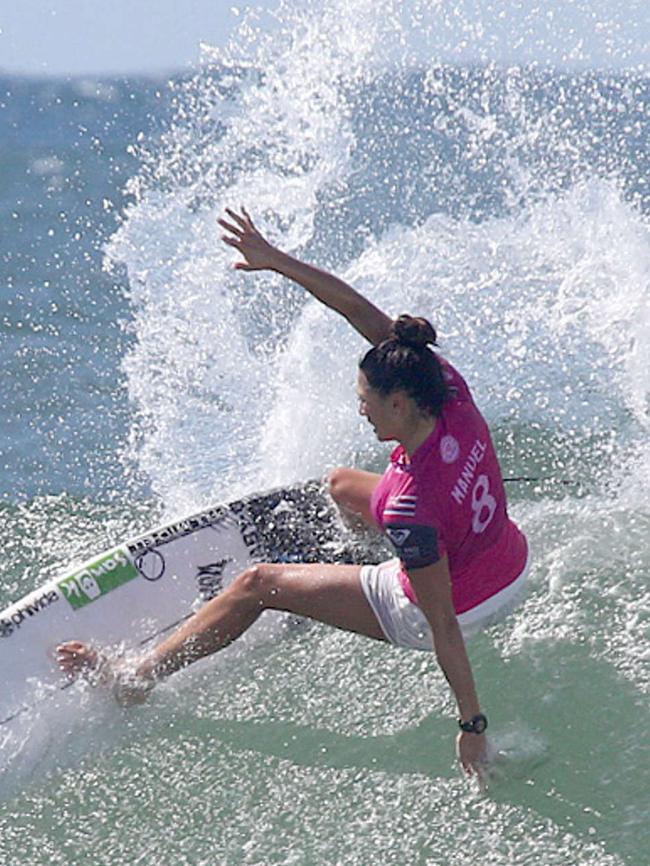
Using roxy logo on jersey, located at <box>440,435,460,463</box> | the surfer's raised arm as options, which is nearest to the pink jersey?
roxy logo on jersey, located at <box>440,435,460,463</box>

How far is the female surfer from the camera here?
14.6 ft

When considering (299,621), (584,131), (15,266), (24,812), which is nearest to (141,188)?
(15,266)

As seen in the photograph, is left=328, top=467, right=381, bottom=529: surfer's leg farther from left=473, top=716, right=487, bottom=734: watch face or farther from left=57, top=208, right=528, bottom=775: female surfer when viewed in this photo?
left=473, top=716, right=487, bottom=734: watch face

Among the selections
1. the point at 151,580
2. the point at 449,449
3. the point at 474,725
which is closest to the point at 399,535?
the point at 449,449

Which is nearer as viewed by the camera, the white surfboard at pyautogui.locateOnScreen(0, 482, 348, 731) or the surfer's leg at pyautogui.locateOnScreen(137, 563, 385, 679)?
the surfer's leg at pyautogui.locateOnScreen(137, 563, 385, 679)

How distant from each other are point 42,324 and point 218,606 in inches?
238

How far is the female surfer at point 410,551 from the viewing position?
4445mm

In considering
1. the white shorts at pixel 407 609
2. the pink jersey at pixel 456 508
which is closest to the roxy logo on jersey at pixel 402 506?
the pink jersey at pixel 456 508

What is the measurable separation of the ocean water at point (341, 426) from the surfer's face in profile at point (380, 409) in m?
1.14

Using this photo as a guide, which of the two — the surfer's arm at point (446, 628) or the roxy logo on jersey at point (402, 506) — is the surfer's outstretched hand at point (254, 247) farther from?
the surfer's arm at point (446, 628)

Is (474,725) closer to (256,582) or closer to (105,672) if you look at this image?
(256,582)

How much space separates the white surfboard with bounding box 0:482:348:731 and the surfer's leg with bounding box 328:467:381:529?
0.15m

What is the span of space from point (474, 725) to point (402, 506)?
719mm

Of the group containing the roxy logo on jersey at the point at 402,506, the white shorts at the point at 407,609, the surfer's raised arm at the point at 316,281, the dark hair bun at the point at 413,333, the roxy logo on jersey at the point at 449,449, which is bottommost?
the white shorts at the point at 407,609
